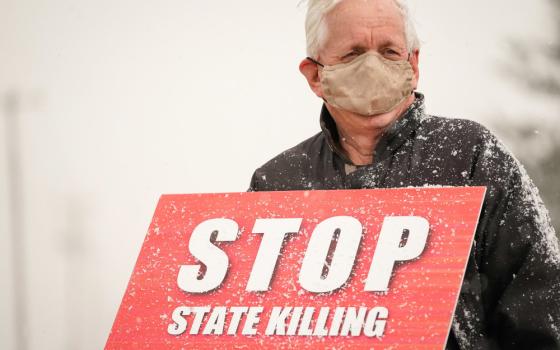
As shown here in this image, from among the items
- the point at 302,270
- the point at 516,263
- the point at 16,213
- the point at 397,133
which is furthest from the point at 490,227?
the point at 16,213

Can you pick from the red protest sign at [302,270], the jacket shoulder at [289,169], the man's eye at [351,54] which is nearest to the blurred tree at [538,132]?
the jacket shoulder at [289,169]

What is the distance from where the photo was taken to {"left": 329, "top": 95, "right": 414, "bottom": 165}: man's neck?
142 cm

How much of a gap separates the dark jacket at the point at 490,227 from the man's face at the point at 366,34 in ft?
0.20

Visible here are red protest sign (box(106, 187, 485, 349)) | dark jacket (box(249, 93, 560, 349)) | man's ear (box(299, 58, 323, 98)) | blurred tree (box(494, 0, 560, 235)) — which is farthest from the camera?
blurred tree (box(494, 0, 560, 235))

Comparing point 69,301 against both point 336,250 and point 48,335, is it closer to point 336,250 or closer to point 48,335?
point 48,335

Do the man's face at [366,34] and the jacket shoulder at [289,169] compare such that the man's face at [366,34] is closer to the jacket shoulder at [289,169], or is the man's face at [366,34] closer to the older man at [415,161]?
the older man at [415,161]

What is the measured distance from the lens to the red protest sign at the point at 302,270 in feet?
3.62

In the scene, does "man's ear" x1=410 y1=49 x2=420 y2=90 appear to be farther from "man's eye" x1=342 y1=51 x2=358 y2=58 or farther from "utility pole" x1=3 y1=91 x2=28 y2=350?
"utility pole" x1=3 y1=91 x2=28 y2=350

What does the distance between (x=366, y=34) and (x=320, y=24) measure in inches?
3.5

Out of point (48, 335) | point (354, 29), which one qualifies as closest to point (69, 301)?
point (48, 335)

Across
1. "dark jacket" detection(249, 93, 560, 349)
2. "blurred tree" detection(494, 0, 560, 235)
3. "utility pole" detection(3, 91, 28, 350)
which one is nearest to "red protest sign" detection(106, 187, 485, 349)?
"dark jacket" detection(249, 93, 560, 349)

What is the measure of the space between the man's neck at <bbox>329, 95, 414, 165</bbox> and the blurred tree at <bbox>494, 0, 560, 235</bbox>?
1258 millimetres

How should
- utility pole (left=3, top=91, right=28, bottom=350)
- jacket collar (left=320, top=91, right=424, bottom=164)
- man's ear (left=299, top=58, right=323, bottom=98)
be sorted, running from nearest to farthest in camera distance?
1. jacket collar (left=320, top=91, right=424, bottom=164)
2. man's ear (left=299, top=58, right=323, bottom=98)
3. utility pole (left=3, top=91, right=28, bottom=350)

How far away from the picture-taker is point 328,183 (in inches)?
57.3
